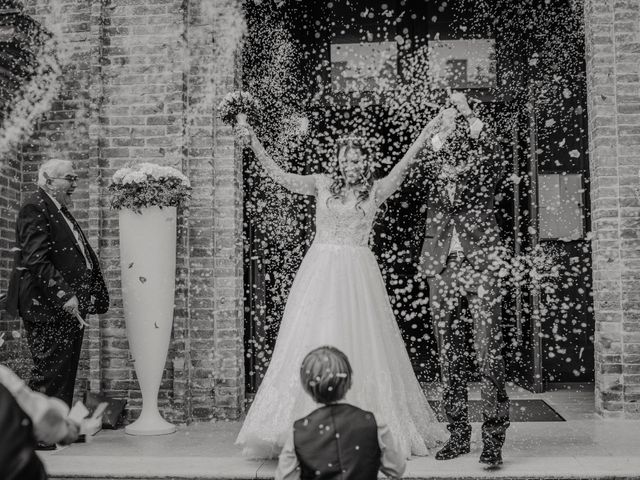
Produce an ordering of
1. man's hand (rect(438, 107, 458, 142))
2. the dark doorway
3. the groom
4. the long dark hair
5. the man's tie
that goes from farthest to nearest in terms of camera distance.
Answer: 1. the dark doorway
2. the man's tie
3. the long dark hair
4. man's hand (rect(438, 107, 458, 142))
5. the groom

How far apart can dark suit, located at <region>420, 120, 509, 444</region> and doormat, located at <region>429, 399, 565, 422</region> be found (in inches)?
49.1

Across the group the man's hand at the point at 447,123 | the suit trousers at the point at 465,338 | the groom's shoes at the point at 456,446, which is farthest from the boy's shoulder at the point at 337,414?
the man's hand at the point at 447,123

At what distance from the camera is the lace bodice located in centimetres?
473

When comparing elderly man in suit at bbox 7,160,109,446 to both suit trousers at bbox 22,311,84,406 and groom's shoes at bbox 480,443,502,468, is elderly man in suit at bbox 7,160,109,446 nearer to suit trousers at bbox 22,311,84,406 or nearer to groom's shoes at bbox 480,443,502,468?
suit trousers at bbox 22,311,84,406

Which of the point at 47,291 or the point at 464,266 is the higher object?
the point at 464,266

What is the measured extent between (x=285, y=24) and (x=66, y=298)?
3044mm

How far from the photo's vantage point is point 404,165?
15.2ft

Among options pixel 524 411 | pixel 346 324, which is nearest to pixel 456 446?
pixel 346 324

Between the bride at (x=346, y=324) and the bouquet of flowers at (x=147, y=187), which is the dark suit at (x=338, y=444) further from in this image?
the bouquet of flowers at (x=147, y=187)

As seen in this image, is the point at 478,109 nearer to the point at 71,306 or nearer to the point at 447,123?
the point at 447,123

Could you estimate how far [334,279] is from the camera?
4.62 m

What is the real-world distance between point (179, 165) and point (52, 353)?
5.26 ft

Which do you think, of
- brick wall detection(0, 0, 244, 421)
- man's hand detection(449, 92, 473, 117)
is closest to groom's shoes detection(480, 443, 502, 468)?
man's hand detection(449, 92, 473, 117)

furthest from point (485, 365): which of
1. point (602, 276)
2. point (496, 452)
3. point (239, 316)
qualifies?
point (239, 316)
